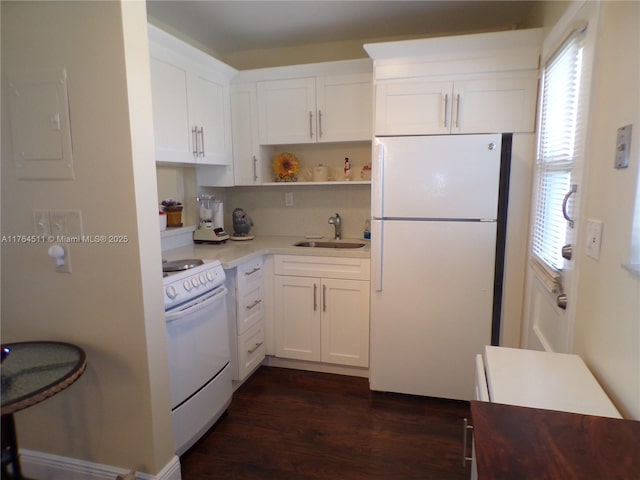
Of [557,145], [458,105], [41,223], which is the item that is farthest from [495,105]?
[41,223]

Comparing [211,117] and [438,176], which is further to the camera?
[211,117]

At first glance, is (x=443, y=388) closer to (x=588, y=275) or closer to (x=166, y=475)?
(x=588, y=275)

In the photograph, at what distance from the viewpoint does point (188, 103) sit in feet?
8.07

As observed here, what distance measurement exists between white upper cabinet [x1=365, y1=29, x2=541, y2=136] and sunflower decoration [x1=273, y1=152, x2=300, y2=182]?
91cm

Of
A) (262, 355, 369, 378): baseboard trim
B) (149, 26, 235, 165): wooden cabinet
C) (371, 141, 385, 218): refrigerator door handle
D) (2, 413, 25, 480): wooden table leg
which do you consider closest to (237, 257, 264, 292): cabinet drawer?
(262, 355, 369, 378): baseboard trim

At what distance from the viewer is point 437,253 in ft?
7.53

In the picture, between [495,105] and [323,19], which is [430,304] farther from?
[323,19]

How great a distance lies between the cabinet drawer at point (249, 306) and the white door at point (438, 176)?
1012mm

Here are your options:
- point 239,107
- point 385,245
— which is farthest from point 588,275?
point 239,107

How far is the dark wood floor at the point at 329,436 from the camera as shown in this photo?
1.85m

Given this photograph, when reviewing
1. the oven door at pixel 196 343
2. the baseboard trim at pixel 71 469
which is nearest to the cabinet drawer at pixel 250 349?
the oven door at pixel 196 343

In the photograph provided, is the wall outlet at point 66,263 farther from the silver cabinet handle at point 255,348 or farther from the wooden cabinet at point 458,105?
the wooden cabinet at point 458,105

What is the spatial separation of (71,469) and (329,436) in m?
1.23

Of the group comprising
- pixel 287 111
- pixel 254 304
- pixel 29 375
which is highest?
pixel 287 111
